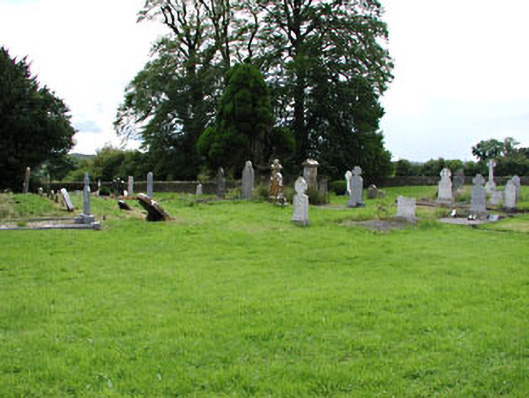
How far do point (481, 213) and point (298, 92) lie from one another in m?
20.0

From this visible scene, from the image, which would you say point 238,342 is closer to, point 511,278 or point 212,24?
point 511,278

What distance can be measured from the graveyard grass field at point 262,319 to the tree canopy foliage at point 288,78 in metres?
24.2

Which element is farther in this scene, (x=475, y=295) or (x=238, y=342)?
(x=475, y=295)

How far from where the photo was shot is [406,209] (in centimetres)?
1502

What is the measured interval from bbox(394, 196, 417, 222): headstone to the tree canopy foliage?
1901cm

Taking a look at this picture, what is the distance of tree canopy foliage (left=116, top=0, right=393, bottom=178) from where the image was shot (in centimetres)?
3372

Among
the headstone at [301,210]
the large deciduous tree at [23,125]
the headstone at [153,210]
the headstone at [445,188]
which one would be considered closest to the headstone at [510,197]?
the headstone at [445,188]

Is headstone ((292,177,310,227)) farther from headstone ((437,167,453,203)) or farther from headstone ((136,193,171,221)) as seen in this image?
headstone ((437,167,453,203))

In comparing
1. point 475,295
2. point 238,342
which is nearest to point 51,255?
point 238,342

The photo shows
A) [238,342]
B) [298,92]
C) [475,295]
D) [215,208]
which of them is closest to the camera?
[238,342]

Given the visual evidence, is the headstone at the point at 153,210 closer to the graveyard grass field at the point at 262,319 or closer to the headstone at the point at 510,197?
the graveyard grass field at the point at 262,319

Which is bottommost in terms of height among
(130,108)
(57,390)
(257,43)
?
(57,390)

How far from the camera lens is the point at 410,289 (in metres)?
6.62

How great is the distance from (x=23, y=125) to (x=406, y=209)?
25143mm
